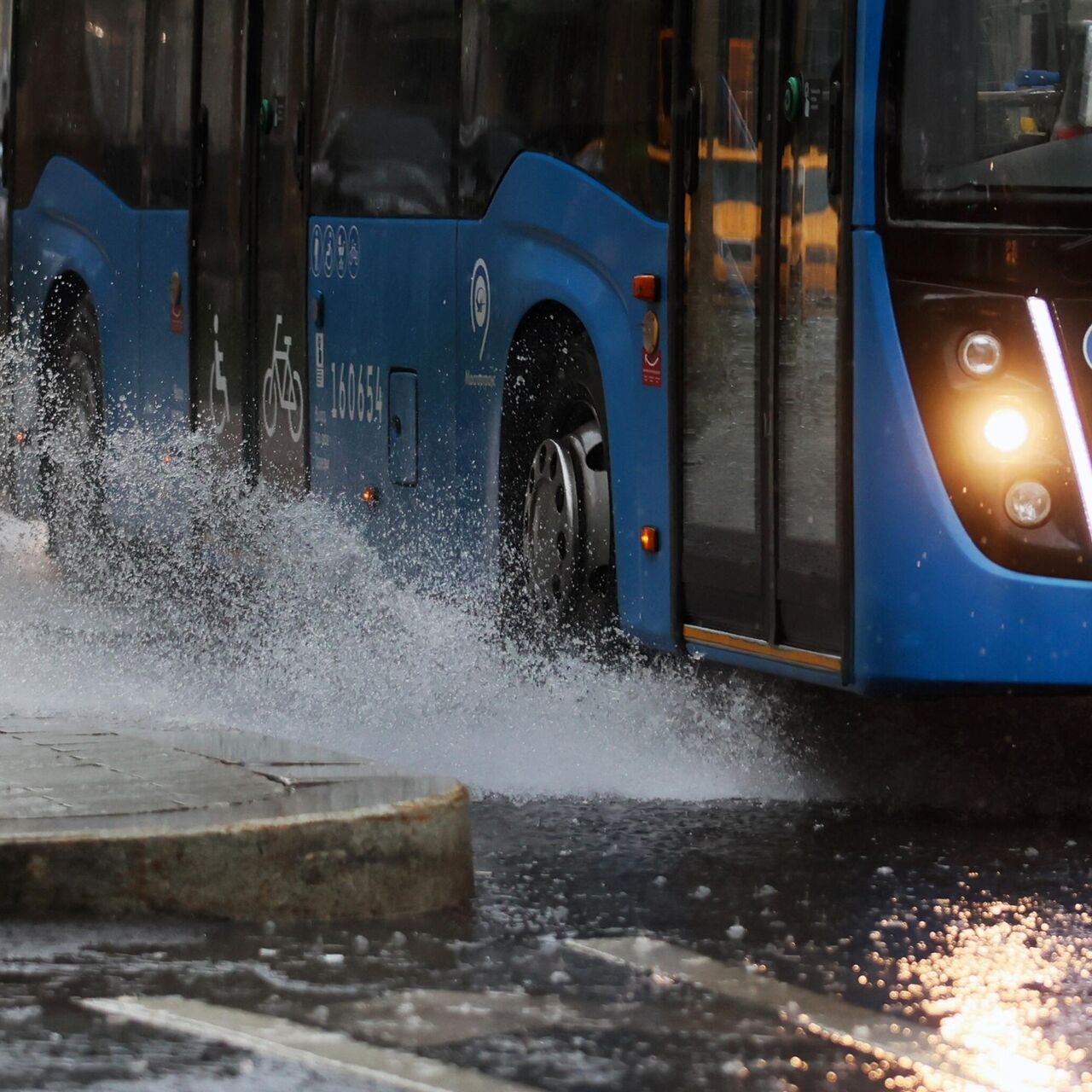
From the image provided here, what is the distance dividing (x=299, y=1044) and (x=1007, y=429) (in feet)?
10.1

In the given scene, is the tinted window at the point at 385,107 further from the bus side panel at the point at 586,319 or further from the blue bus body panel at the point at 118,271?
the blue bus body panel at the point at 118,271

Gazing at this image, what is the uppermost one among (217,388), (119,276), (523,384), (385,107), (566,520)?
(385,107)

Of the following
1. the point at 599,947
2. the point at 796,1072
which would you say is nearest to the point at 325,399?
the point at 599,947

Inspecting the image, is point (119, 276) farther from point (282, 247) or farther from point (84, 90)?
point (282, 247)

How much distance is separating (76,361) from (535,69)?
5454mm

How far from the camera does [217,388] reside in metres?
12.3

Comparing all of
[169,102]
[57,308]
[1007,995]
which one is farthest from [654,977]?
[57,308]

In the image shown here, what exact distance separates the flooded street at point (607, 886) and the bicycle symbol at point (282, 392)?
365 mm

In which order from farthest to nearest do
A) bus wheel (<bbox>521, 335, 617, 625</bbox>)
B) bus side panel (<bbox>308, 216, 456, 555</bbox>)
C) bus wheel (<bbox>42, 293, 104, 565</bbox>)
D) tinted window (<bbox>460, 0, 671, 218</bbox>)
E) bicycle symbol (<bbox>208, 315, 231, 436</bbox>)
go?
bus wheel (<bbox>42, 293, 104, 565</bbox>), bicycle symbol (<bbox>208, 315, 231, 436</bbox>), bus side panel (<bbox>308, 216, 456, 555</bbox>), bus wheel (<bbox>521, 335, 617, 625</bbox>), tinted window (<bbox>460, 0, 671, 218</bbox>)

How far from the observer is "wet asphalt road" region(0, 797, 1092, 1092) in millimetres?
4707

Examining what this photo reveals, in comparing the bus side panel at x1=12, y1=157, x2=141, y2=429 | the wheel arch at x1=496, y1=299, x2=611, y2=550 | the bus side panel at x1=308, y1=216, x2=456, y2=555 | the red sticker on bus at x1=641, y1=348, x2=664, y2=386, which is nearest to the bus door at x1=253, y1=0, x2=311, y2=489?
the bus side panel at x1=308, y1=216, x2=456, y2=555

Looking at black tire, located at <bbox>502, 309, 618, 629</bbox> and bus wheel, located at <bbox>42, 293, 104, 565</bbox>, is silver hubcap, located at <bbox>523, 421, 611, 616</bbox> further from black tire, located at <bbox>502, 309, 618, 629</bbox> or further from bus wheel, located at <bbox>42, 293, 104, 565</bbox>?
bus wheel, located at <bbox>42, 293, 104, 565</bbox>

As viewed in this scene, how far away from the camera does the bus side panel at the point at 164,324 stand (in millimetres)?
12734

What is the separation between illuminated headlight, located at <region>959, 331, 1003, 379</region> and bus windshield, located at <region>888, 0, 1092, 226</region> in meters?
0.31
